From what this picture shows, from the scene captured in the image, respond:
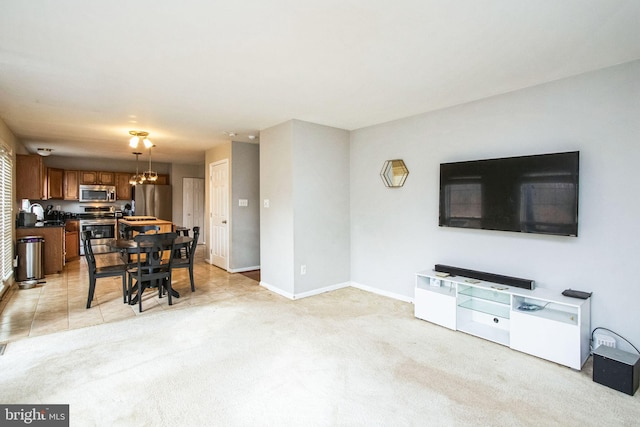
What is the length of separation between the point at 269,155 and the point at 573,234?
3700mm

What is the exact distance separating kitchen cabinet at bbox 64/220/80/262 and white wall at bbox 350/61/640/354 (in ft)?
22.7

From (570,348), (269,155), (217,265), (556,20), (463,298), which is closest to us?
(556,20)

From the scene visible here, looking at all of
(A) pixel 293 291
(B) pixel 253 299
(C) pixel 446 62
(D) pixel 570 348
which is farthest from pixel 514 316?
(B) pixel 253 299

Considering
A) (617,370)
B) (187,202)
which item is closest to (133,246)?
(617,370)

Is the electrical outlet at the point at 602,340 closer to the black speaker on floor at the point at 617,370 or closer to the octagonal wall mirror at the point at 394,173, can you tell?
the black speaker on floor at the point at 617,370

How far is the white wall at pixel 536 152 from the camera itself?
2627 millimetres

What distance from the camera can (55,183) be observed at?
24.5 ft

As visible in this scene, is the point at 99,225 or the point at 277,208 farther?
the point at 99,225

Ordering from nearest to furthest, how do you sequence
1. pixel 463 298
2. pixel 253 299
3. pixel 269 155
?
pixel 463 298
pixel 253 299
pixel 269 155

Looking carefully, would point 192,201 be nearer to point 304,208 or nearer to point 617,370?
point 304,208

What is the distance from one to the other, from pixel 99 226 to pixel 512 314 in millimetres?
8629

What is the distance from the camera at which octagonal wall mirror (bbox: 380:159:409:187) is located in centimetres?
427

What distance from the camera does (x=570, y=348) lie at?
8.41ft

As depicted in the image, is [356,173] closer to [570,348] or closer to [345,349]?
[345,349]
